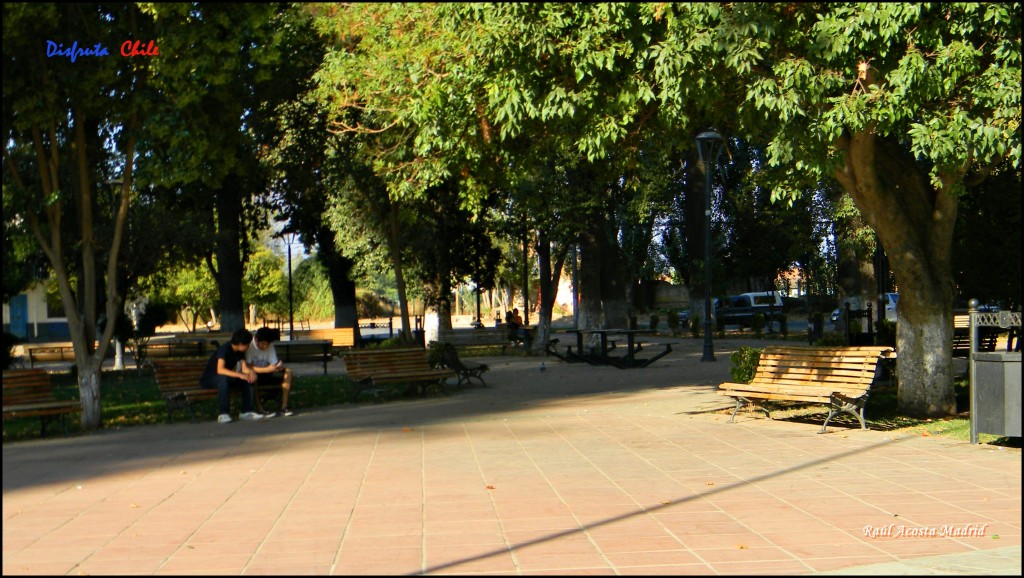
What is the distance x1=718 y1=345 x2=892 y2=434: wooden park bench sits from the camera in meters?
11.4

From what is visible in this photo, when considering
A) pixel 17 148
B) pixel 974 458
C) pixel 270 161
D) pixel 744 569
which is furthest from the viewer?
pixel 270 161

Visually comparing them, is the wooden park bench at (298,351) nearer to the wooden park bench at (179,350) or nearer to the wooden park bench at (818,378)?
the wooden park bench at (179,350)

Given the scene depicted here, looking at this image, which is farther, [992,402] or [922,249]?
[922,249]

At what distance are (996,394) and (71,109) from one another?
37.5 ft

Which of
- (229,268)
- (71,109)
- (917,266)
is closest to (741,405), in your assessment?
(917,266)

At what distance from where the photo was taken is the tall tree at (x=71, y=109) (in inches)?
479

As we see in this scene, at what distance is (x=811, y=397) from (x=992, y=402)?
1941 mm

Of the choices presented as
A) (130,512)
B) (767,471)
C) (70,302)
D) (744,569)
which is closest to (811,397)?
(767,471)

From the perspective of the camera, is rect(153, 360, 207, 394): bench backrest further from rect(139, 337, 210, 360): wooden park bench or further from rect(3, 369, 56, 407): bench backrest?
rect(139, 337, 210, 360): wooden park bench

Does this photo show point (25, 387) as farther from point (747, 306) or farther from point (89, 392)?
point (747, 306)

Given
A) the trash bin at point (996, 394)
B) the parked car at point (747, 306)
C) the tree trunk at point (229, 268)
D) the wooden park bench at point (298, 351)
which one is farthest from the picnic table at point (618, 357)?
the parked car at point (747, 306)

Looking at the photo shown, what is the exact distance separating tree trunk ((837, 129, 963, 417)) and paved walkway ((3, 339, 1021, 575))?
152 centimetres

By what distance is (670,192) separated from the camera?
3284cm

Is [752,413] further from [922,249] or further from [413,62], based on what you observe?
[413,62]
